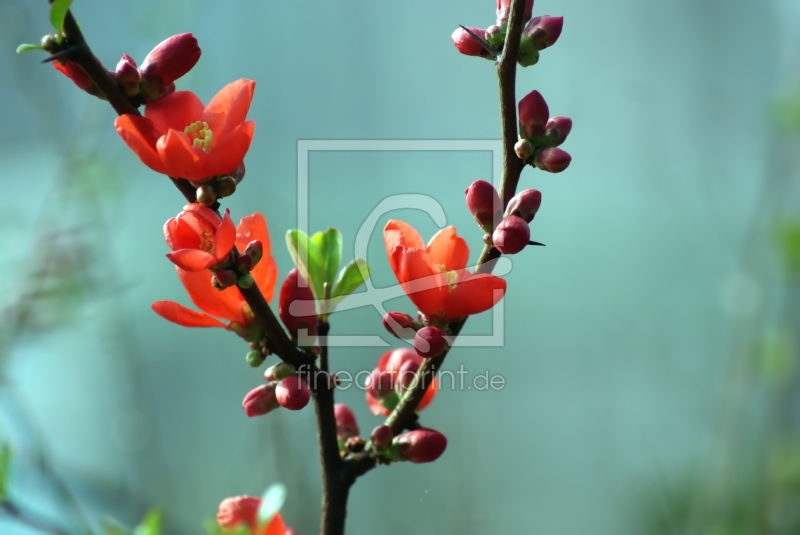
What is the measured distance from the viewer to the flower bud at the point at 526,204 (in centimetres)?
33

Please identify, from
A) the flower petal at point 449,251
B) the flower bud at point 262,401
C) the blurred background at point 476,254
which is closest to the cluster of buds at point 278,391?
the flower bud at point 262,401

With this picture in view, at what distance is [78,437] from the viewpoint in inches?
63.0

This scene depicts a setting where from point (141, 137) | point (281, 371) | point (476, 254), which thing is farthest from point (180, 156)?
point (476, 254)

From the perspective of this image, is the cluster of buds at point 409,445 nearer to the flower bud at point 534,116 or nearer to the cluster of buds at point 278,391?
the cluster of buds at point 278,391

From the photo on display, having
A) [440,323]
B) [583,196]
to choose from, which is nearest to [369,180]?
[583,196]

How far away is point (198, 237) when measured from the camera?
12.7 inches

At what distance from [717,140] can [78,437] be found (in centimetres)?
164

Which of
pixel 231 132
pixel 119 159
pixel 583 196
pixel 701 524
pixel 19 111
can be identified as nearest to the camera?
pixel 231 132

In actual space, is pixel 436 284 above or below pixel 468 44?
below

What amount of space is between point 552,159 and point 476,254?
4.16ft

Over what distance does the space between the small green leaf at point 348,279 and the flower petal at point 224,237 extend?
104 mm

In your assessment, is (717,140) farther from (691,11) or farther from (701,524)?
(701,524)

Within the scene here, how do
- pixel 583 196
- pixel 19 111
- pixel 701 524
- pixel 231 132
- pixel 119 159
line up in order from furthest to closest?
pixel 583 196, pixel 19 111, pixel 119 159, pixel 701 524, pixel 231 132

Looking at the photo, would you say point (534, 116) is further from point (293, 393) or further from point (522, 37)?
point (293, 393)
